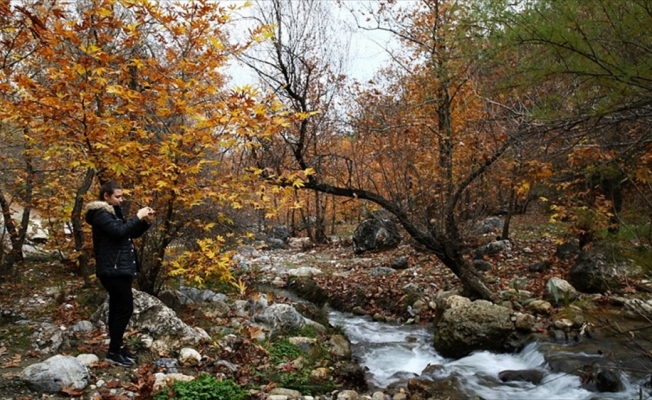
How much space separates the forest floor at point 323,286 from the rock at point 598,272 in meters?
0.67

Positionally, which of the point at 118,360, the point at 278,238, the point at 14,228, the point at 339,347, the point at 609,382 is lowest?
the point at 339,347

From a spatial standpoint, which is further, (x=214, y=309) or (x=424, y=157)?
(x=424, y=157)

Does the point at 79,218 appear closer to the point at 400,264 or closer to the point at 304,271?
the point at 304,271

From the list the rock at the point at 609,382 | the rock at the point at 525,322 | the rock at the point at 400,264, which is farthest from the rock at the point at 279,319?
the rock at the point at 400,264

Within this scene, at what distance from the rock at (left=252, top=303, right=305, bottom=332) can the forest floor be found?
968mm

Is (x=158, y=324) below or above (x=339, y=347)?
above

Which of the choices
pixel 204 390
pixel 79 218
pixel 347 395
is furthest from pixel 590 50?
pixel 79 218

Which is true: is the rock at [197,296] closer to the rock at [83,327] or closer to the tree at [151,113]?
the tree at [151,113]

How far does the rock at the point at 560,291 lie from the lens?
26.7ft

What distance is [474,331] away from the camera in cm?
709

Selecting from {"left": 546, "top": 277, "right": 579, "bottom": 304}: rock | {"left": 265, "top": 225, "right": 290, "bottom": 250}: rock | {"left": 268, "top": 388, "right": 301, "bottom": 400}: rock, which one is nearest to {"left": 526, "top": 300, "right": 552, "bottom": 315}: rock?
{"left": 546, "top": 277, "right": 579, "bottom": 304}: rock

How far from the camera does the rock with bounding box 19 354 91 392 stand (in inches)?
163

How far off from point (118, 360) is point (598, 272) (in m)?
8.45

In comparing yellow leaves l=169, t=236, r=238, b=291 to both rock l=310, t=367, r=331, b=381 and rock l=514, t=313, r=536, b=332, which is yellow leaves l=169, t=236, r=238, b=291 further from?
rock l=514, t=313, r=536, b=332
